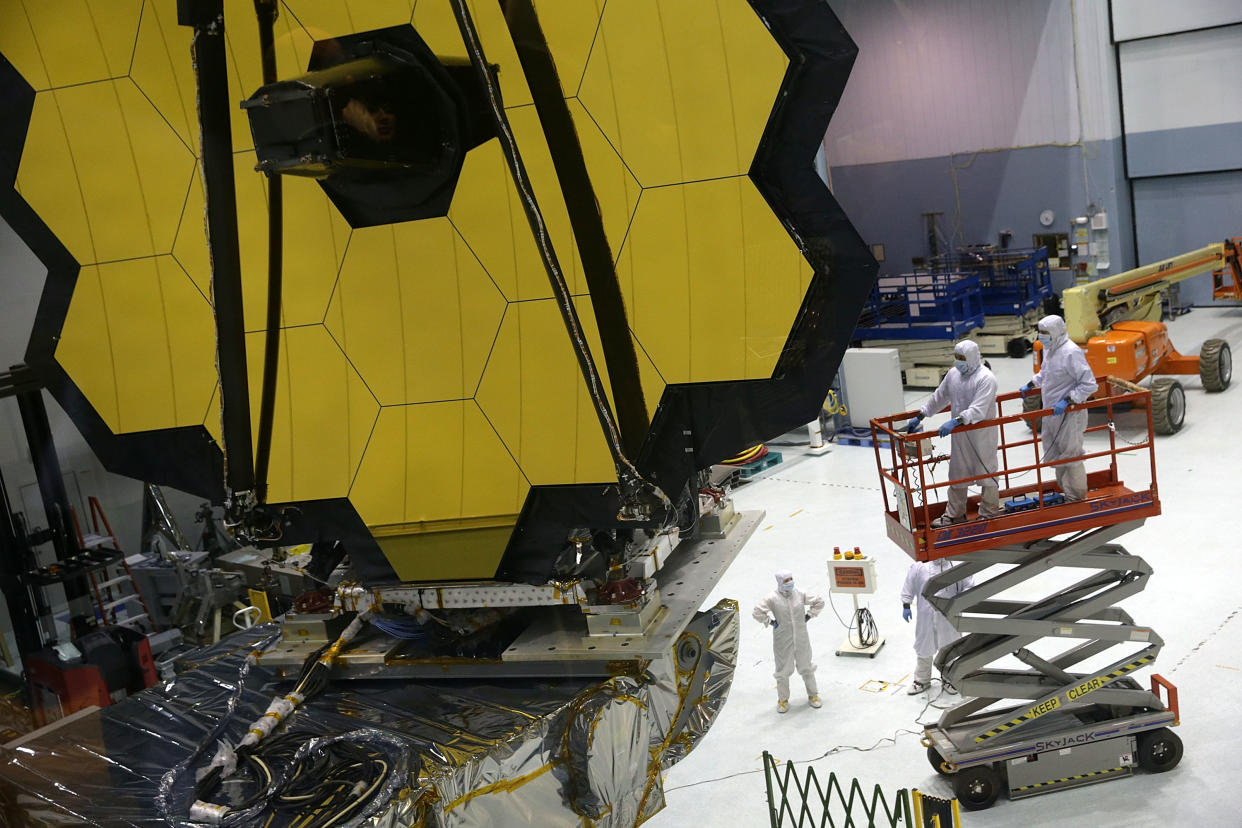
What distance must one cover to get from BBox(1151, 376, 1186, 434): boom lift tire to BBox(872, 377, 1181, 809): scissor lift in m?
6.87

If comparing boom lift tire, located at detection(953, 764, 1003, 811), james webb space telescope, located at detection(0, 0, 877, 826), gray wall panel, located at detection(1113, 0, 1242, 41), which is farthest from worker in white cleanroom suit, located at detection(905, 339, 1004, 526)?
gray wall panel, located at detection(1113, 0, 1242, 41)

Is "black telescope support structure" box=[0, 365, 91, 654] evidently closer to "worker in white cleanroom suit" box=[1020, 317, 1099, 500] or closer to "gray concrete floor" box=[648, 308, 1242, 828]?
"gray concrete floor" box=[648, 308, 1242, 828]

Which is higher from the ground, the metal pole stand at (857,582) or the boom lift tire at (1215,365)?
the boom lift tire at (1215,365)

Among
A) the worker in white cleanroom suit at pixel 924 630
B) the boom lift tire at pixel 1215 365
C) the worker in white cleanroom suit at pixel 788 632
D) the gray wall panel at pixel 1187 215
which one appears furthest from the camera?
the gray wall panel at pixel 1187 215

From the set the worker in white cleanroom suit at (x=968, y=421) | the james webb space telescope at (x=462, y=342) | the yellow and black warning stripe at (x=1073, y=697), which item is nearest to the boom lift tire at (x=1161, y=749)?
the yellow and black warning stripe at (x=1073, y=697)

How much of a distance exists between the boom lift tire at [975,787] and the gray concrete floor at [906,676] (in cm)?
12

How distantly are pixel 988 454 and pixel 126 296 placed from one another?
527cm

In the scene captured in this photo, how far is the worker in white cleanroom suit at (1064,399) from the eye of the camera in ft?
22.4

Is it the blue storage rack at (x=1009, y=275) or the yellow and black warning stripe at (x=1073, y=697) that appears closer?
the yellow and black warning stripe at (x=1073, y=697)

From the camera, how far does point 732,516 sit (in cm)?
430

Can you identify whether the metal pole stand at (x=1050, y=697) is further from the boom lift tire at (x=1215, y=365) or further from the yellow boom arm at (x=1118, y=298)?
the boom lift tire at (x=1215, y=365)

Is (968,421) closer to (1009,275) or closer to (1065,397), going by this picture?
(1065,397)

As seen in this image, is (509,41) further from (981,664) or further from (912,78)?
(912,78)

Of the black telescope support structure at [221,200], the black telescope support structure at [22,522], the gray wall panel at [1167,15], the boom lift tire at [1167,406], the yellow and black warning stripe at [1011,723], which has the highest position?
the gray wall panel at [1167,15]
